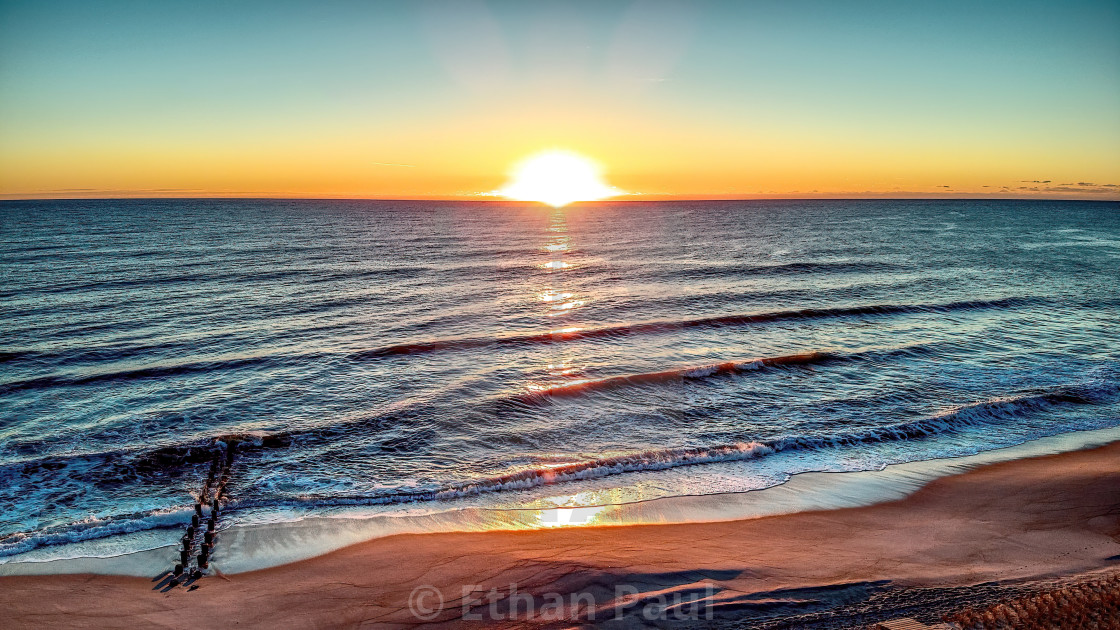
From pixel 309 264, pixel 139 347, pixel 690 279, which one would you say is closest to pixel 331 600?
pixel 139 347

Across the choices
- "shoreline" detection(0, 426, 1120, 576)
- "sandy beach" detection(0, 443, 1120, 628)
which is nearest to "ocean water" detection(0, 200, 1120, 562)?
"shoreline" detection(0, 426, 1120, 576)

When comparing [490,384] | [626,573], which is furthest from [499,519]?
[490,384]

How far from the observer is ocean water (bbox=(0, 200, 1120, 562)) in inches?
486

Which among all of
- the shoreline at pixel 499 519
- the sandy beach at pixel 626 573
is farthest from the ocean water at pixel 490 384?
the sandy beach at pixel 626 573

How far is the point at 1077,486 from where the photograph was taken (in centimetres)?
1179

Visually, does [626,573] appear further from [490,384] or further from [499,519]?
[490,384]

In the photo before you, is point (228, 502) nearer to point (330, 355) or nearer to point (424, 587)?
point (424, 587)

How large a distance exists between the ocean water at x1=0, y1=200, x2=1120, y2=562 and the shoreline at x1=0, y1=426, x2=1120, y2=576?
1.18ft

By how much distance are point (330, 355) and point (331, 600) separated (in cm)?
1370

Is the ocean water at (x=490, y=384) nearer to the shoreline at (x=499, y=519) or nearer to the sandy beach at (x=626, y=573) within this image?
the shoreline at (x=499, y=519)

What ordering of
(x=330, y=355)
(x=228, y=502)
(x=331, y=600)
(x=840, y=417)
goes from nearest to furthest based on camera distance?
(x=331, y=600), (x=228, y=502), (x=840, y=417), (x=330, y=355)

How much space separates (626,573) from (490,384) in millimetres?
10239

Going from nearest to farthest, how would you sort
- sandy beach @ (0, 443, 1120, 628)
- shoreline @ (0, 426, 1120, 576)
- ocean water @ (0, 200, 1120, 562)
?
sandy beach @ (0, 443, 1120, 628), shoreline @ (0, 426, 1120, 576), ocean water @ (0, 200, 1120, 562)

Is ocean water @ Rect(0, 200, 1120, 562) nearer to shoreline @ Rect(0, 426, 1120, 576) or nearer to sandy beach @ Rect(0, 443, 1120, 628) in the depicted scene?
shoreline @ Rect(0, 426, 1120, 576)
